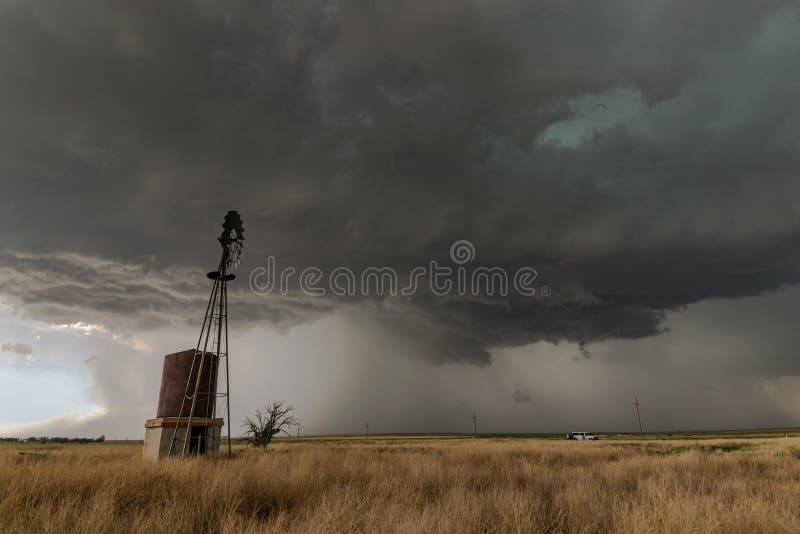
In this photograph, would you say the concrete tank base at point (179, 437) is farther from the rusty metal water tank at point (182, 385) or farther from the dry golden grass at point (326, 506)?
the dry golden grass at point (326, 506)

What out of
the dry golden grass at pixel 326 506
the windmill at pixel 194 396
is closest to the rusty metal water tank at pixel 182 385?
the windmill at pixel 194 396

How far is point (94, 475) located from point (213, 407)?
1529 cm

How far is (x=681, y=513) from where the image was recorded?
641 cm

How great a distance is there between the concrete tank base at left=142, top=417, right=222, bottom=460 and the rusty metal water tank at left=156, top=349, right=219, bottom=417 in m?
0.61

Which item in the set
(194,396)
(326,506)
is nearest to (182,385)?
(194,396)

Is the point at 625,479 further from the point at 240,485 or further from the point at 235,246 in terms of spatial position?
the point at 235,246

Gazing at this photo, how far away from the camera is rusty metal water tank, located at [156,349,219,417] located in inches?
881

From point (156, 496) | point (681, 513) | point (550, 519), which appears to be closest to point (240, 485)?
point (156, 496)

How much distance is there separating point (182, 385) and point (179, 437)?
8.45 ft

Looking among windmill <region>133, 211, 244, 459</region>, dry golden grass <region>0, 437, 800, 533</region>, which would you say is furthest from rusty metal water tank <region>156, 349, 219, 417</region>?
dry golden grass <region>0, 437, 800, 533</region>

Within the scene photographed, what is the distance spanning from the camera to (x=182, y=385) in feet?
74.2

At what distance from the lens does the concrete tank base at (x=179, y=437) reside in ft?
68.6

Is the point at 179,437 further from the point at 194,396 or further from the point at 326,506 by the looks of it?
the point at 326,506

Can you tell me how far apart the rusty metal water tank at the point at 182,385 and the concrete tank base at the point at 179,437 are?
61cm
